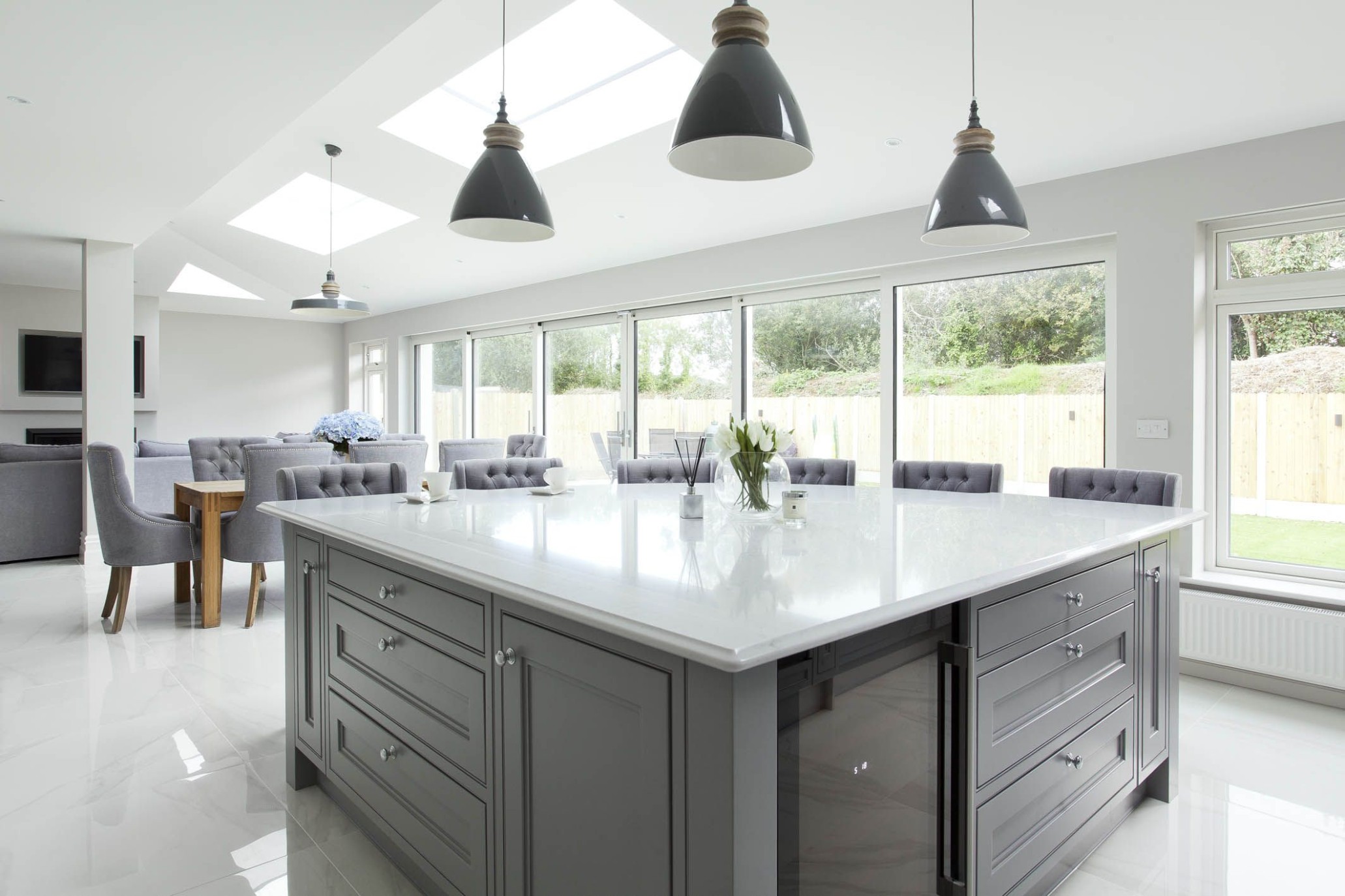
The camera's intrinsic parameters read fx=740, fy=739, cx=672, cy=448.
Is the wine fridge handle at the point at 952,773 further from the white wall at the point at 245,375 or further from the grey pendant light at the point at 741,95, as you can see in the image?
the white wall at the point at 245,375

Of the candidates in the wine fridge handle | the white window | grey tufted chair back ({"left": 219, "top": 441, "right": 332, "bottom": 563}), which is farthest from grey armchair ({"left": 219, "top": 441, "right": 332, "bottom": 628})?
the white window

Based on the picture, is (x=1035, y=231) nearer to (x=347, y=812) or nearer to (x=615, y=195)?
(x=615, y=195)

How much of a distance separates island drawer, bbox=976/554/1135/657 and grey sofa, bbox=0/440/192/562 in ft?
22.7

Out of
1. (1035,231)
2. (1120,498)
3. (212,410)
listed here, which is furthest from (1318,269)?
(212,410)

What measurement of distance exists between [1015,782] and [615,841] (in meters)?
0.93

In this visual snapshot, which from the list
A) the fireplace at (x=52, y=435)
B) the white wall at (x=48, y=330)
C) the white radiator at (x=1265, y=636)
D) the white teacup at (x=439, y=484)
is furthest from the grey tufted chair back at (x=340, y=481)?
the fireplace at (x=52, y=435)

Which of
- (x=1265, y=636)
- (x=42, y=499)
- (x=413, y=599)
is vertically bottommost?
(x=1265, y=636)

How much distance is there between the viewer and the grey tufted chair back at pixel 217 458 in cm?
544

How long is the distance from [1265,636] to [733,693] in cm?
352

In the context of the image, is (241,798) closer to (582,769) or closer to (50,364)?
(582,769)

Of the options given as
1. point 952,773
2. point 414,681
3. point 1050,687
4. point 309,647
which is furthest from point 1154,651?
point 309,647

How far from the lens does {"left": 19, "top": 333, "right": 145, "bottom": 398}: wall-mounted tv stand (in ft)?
27.9

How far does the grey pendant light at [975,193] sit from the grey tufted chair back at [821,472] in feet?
4.79

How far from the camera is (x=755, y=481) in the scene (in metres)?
2.19
